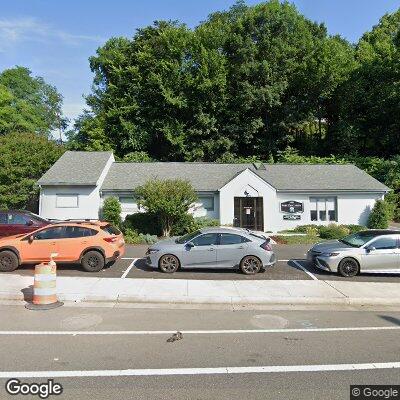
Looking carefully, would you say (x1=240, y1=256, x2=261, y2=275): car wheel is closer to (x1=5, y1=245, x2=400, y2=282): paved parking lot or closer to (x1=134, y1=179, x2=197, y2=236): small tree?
(x1=5, y1=245, x2=400, y2=282): paved parking lot

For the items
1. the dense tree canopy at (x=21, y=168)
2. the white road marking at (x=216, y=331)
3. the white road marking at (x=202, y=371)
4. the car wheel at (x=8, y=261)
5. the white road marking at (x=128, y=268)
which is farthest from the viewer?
the dense tree canopy at (x=21, y=168)

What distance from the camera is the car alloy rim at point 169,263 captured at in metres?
12.6

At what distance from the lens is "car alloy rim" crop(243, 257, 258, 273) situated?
Answer: 12.6 m

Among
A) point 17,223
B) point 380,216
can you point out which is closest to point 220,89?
point 380,216

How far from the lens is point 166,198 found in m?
20.5

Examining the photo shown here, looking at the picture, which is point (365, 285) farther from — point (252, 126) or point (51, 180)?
point (252, 126)

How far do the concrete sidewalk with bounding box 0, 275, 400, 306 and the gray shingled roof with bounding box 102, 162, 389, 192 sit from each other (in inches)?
533

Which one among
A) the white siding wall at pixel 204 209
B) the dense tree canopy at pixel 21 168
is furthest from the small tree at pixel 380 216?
the dense tree canopy at pixel 21 168

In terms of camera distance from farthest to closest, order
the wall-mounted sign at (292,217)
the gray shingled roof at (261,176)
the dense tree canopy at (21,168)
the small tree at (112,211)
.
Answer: the dense tree canopy at (21,168), the gray shingled roof at (261,176), the wall-mounted sign at (292,217), the small tree at (112,211)

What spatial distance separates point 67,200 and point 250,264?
15535 millimetres

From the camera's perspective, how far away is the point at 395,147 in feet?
141

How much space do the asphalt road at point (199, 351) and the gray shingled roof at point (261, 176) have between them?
54.0ft

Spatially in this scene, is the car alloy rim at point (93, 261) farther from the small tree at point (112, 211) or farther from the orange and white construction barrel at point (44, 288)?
the small tree at point (112, 211)

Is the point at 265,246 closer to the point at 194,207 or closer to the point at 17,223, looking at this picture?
the point at 17,223
